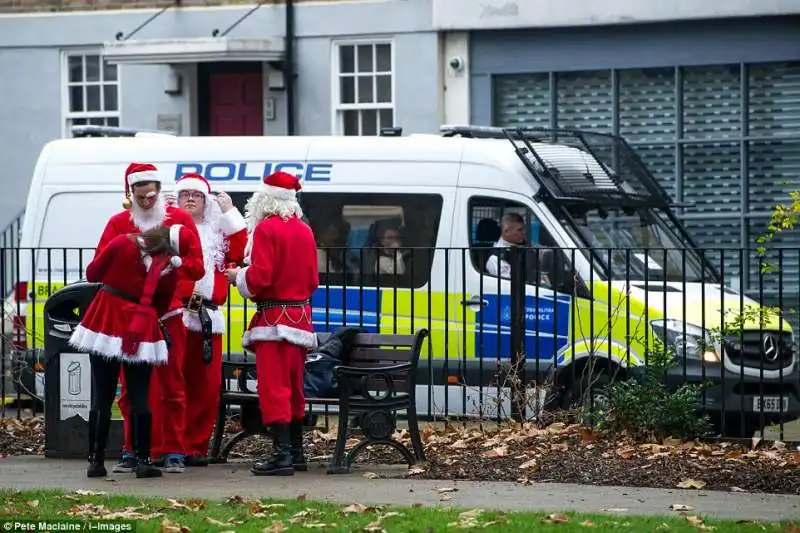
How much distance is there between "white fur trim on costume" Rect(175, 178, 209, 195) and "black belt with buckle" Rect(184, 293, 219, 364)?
2.22 ft

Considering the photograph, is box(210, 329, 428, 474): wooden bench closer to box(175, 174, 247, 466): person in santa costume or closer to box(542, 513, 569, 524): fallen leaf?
box(175, 174, 247, 466): person in santa costume

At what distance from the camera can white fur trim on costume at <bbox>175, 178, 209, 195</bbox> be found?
1180cm

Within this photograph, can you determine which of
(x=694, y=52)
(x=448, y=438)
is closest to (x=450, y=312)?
(x=448, y=438)

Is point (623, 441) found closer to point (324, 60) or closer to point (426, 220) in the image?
point (426, 220)

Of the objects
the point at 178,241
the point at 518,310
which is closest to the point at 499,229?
the point at 518,310

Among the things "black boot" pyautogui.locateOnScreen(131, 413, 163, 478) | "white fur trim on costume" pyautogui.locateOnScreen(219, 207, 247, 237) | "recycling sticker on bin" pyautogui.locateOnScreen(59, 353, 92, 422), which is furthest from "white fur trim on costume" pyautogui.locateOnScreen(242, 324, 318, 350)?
"recycling sticker on bin" pyautogui.locateOnScreen(59, 353, 92, 422)

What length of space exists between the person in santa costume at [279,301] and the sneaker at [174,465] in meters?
0.48

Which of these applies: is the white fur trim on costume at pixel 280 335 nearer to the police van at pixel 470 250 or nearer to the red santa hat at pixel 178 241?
the red santa hat at pixel 178 241

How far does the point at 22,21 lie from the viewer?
24.0m

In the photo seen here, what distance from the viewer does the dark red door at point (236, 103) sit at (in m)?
23.5

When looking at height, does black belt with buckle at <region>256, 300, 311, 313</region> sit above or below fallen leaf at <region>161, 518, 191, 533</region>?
above

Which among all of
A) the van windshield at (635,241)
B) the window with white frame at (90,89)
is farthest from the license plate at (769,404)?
the window with white frame at (90,89)

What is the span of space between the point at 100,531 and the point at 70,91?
52.4ft

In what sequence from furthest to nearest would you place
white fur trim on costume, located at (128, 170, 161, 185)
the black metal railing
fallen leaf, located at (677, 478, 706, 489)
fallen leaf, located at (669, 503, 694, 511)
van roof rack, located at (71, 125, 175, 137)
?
van roof rack, located at (71, 125, 175, 137) → the black metal railing → white fur trim on costume, located at (128, 170, 161, 185) → fallen leaf, located at (677, 478, 706, 489) → fallen leaf, located at (669, 503, 694, 511)
